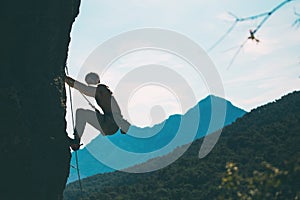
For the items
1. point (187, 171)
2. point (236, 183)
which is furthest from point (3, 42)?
point (187, 171)

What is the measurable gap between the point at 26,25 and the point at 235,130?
41.2m

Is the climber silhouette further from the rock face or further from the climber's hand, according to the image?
the rock face

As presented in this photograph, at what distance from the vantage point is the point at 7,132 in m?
8.73

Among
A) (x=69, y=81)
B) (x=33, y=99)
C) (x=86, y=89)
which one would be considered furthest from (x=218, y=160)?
(x=33, y=99)

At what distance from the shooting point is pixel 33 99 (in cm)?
965

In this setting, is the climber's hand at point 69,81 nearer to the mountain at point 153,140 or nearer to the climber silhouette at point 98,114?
the climber silhouette at point 98,114

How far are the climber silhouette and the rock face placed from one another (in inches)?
15.4

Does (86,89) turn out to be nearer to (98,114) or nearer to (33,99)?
(98,114)

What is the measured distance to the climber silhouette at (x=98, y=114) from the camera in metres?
10.3

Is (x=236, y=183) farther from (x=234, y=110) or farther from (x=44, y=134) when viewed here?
(x=234, y=110)

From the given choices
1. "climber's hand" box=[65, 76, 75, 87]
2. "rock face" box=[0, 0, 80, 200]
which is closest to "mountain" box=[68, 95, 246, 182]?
"climber's hand" box=[65, 76, 75, 87]

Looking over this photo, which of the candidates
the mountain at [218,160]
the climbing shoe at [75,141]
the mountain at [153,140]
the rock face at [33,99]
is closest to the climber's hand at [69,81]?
the rock face at [33,99]

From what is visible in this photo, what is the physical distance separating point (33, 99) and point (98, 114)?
67.8 inches

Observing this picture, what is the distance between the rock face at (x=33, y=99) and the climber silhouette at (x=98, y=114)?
0.39 meters
